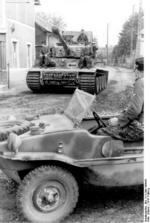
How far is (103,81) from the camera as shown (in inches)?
712

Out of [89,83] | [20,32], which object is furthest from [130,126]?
[20,32]

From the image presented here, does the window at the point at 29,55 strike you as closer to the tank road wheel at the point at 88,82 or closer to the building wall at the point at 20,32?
the building wall at the point at 20,32

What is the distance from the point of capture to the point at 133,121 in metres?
4.49

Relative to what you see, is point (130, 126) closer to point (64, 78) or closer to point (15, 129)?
point (15, 129)

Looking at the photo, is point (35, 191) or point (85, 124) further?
point (85, 124)

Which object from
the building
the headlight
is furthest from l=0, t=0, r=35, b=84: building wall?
the headlight

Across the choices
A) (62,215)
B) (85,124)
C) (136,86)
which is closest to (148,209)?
(62,215)

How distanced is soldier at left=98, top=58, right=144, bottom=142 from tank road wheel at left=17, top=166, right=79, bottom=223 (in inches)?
29.0

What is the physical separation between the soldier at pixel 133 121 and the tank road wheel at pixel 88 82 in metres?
10.5

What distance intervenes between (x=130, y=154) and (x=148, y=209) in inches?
67.5

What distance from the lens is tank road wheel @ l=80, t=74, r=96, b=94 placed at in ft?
49.5

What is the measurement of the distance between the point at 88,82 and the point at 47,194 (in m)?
11.3

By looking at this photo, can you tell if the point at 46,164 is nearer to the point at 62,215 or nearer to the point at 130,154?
the point at 62,215

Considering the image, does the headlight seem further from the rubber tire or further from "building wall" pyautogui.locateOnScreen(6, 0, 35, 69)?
"building wall" pyautogui.locateOnScreen(6, 0, 35, 69)
